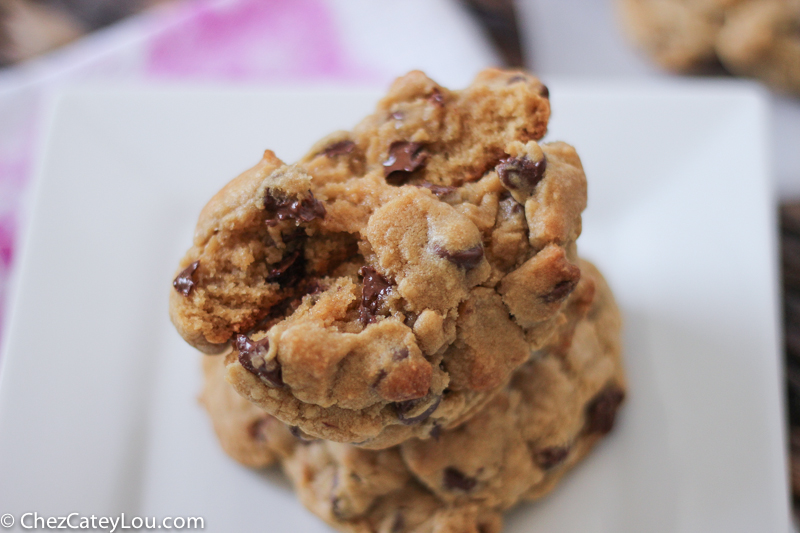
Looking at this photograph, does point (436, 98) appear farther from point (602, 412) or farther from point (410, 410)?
point (602, 412)

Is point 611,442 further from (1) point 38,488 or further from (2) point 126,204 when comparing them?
(2) point 126,204

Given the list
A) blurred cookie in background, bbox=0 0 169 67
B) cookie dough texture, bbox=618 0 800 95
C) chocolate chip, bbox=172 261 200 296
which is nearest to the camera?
chocolate chip, bbox=172 261 200 296

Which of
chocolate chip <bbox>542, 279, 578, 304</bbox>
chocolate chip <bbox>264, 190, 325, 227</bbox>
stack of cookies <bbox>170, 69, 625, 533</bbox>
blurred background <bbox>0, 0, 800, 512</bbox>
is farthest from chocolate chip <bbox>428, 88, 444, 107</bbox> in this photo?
blurred background <bbox>0, 0, 800, 512</bbox>

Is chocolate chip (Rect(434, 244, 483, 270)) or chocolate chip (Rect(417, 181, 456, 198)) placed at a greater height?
chocolate chip (Rect(417, 181, 456, 198))

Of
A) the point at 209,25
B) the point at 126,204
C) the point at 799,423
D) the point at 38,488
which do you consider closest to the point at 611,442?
the point at 799,423

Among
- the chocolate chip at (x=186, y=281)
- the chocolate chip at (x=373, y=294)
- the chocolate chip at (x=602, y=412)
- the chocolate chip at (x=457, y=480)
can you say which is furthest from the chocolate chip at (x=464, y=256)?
the chocolate chip at (x=602, y=412)

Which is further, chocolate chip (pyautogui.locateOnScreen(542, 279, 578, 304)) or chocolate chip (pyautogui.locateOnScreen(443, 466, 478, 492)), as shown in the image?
chocolate chip (pyautogui.locateOnScreen(443, 466, 478, 492))

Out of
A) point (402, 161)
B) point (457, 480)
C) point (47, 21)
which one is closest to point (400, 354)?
point (402, 161)

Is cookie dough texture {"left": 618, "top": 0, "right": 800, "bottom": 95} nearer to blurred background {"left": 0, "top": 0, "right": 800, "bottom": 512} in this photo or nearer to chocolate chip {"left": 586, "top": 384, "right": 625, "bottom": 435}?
blurred background {"left": 0, "top": 0, "right": 800, "bottom": 512}
